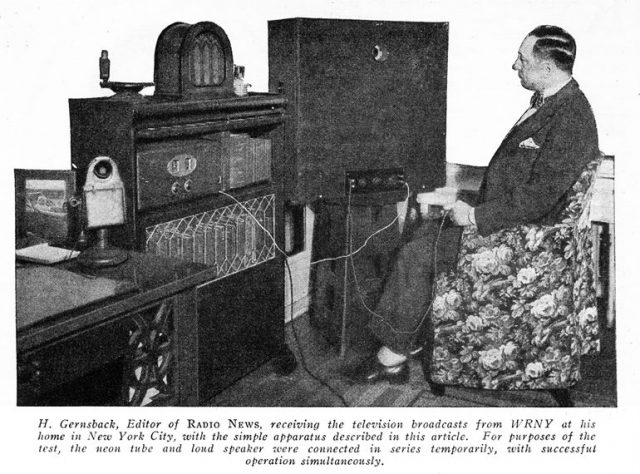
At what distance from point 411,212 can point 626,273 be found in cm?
136

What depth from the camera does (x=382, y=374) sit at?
304 cm

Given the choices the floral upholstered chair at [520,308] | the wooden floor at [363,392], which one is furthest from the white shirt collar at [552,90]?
the wooden floor at [363,392]

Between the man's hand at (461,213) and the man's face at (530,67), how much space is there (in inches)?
20.5

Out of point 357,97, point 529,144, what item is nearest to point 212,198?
point 357,97

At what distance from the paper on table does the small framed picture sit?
0.05m

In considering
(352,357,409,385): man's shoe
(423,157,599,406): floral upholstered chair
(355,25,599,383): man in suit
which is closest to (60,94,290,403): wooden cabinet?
(352,357,409,385): man's shoe

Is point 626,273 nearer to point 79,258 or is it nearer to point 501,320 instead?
point 501,320

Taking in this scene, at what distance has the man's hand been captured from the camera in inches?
105

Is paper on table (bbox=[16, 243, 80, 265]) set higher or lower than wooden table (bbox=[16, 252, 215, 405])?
higher

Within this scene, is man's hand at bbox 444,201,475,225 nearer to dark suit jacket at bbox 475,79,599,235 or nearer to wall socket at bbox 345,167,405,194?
dark suit jacket at bbox 475,79,599,235

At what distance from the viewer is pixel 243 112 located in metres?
2.67

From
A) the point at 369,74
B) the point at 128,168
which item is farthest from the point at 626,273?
the point at 128,168

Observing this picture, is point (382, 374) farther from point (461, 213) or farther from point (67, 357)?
point (67, 357)

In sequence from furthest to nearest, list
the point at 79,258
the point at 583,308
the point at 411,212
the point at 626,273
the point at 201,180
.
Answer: the point at 411,212, the point at 583,308, the point at 201,180, the point at 626,273, the point at 79,258
